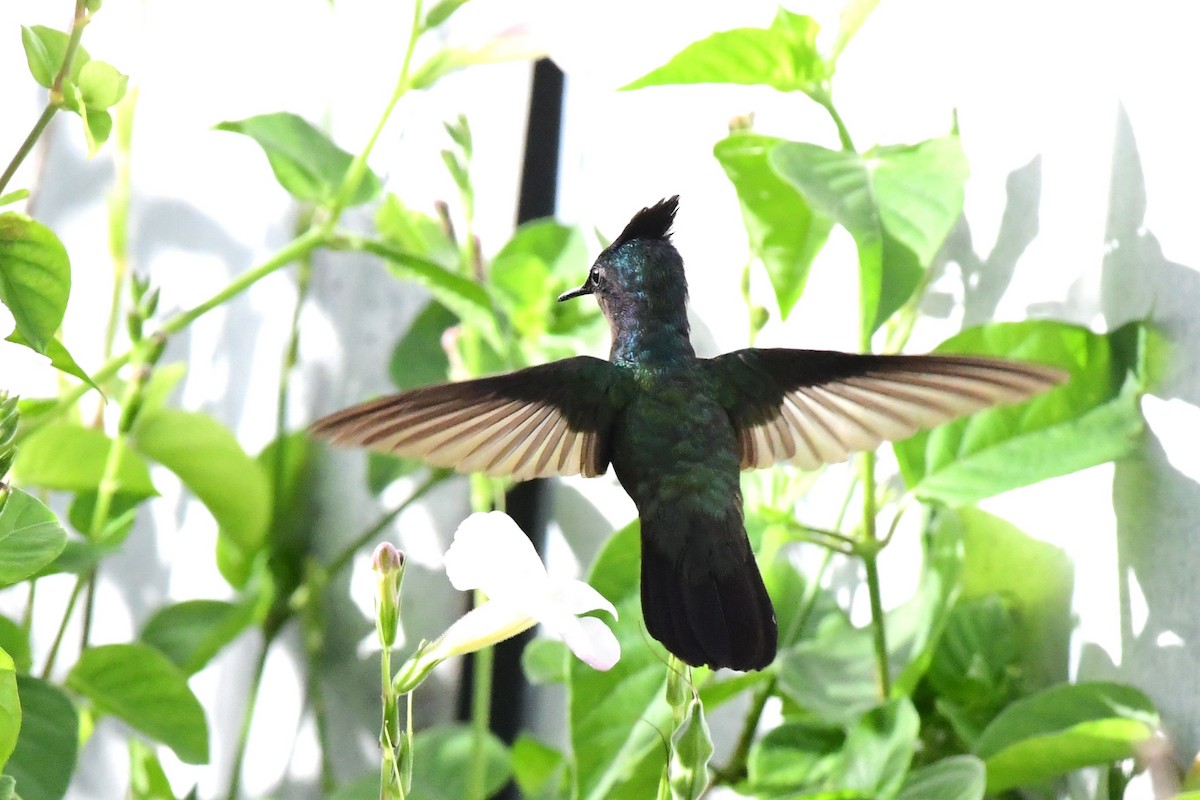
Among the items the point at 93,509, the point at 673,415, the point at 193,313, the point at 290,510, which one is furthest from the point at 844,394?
the point at 290,510

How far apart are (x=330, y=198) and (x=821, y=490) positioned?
34cm

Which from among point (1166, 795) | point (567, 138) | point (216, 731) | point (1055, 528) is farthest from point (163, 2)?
point (1166, 795)

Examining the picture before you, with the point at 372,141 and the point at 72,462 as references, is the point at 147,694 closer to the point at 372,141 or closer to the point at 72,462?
the point at 72,462

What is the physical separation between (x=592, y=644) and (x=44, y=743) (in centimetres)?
33

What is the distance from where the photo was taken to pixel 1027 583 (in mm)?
634

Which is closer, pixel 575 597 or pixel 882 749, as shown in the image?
pixel 575 597

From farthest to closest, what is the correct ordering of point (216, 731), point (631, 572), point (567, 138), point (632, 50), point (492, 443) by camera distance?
point (216, 731), point (567, 138), point (632, 50), point (631, 572), point (492, 443)

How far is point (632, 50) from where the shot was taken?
2.67ft

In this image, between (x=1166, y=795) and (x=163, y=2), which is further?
(x=163, y=2)

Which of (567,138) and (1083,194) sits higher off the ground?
(567,138)

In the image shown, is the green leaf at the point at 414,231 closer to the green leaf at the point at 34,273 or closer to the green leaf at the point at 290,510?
the green leaf at the point at 290,510

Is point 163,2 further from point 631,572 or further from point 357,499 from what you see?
point 631,572

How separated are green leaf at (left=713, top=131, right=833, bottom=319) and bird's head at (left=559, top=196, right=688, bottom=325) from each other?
0.59 ft

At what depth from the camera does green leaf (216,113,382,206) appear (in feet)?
2.20
